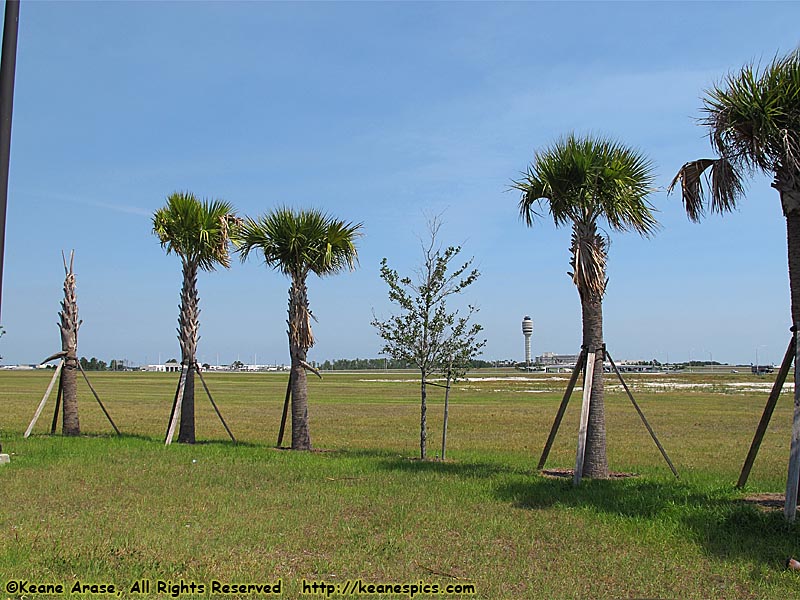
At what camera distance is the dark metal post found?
9.71 m

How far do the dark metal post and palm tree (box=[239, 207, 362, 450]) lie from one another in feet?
30.1

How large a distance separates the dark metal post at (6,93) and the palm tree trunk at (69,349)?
12589 mm

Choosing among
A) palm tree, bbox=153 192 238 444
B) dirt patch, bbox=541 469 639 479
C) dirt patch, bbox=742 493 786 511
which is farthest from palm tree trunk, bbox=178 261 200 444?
dirt patch, bbox=742 493 786 511

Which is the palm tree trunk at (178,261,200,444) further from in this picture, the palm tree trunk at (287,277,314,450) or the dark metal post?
the dark metal post

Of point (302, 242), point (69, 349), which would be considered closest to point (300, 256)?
point (302, 242)

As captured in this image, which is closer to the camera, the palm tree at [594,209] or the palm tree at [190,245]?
the palm tree at [594,209]

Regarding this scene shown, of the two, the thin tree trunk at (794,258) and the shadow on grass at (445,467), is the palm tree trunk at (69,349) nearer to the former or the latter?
A: the shadow on grass at (445,467)

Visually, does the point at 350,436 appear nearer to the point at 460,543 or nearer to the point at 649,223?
the point at 649,223

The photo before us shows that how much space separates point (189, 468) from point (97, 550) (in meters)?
6.50

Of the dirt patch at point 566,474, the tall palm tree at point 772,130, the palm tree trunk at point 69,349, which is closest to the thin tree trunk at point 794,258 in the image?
the tall palm tree at point 772,130

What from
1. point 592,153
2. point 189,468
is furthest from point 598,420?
point 189,468

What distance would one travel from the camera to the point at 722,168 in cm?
1129

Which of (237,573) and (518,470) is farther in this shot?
(518,470)

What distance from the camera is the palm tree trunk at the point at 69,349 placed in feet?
70.6
